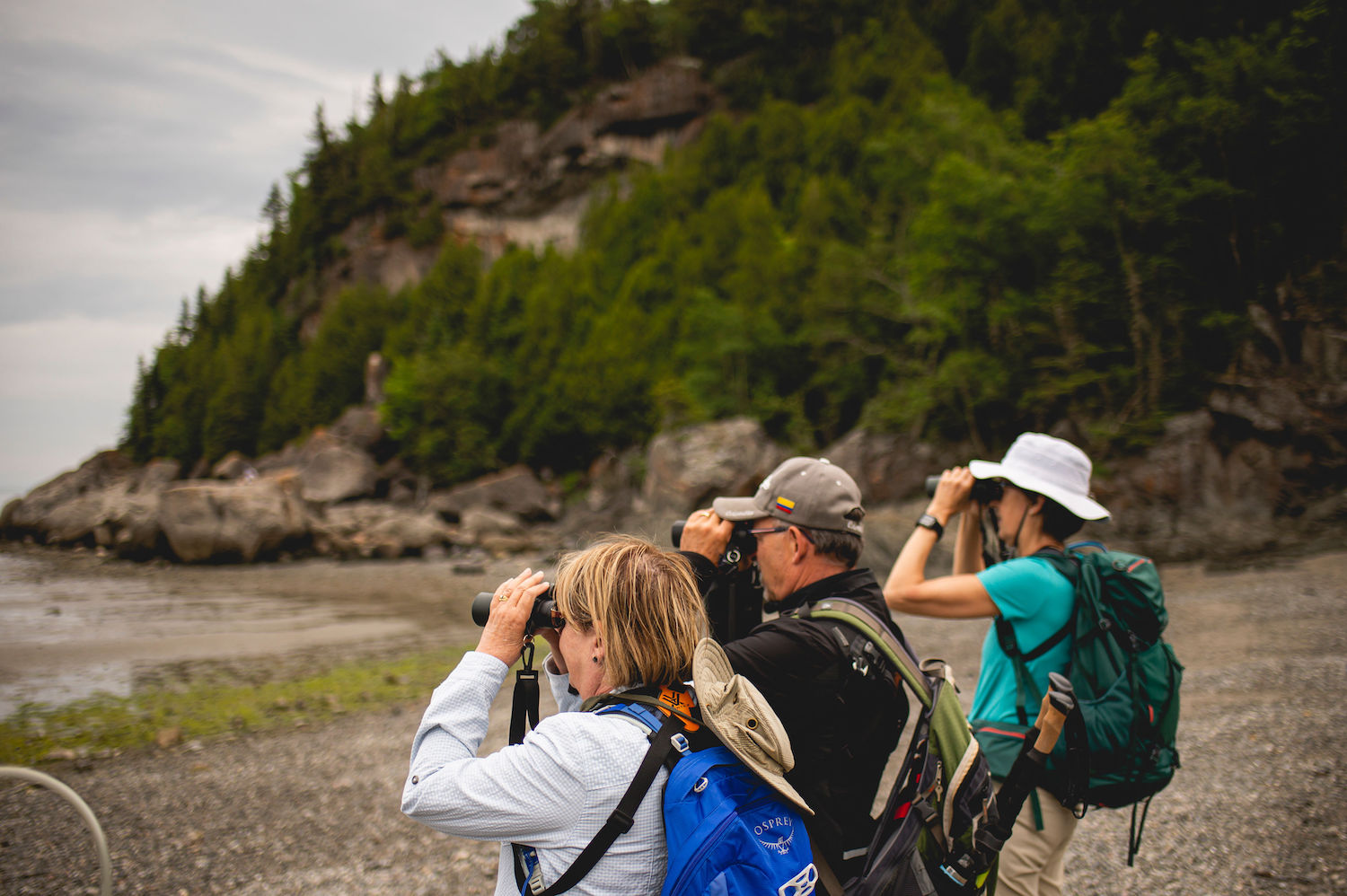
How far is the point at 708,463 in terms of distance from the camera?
30.3 metres

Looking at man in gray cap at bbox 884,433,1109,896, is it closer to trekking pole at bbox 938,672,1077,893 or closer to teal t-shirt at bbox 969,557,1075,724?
teal t-shirt at bbox 969,557,1075,724

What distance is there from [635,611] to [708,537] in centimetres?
77

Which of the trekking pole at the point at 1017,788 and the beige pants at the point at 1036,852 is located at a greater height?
the trekking pole at the point at 1017,788

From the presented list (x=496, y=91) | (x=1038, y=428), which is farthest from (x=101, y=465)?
(x=1038, y=428)

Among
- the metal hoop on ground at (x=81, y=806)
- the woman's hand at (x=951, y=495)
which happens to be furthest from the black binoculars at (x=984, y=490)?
the metal hoop on ground at (x=81, y=806)

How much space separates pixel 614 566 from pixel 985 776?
1.30 meters

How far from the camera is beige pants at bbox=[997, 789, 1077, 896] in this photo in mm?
2490

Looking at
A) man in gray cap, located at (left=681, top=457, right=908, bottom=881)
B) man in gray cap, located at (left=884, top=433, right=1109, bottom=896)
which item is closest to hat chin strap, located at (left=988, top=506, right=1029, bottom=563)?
man in gray cap, located at (left=884, top=433, right=1109, bottom=896)

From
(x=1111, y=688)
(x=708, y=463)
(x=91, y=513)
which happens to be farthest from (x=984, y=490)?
(x=91, y=513)

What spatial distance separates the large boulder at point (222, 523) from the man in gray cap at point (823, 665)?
33.0 metres

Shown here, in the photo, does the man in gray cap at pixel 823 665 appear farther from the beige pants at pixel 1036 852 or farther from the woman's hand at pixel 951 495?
the beige pants at pixel 1036 852

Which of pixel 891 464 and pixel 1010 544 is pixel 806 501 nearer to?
pixel 1010 544

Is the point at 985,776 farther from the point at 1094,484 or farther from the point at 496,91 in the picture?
the point at 496,91

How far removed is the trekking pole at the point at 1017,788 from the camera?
6.70 ft
